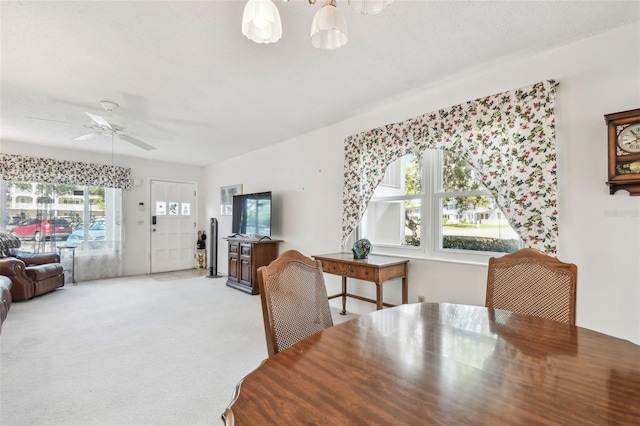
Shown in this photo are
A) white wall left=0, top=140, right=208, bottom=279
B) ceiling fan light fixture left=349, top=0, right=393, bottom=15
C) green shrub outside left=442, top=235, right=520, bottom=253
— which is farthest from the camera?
white wall left=0, top=140, right=208, bottom=279

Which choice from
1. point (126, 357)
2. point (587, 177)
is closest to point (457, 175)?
point (587, 177)

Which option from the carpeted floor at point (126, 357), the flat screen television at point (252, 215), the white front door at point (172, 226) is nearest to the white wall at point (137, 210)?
the white front door at point (172, 226)

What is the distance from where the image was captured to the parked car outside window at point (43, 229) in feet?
16.7

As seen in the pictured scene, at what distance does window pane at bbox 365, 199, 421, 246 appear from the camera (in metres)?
3.26

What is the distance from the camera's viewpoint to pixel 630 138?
1930mm

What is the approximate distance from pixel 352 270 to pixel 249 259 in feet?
7.57

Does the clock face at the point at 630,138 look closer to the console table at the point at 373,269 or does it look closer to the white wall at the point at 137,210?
the console table at the point at 373,269

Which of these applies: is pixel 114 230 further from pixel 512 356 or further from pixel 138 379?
pixel 512 356

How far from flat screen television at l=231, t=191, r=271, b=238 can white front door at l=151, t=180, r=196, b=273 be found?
6.47 ft

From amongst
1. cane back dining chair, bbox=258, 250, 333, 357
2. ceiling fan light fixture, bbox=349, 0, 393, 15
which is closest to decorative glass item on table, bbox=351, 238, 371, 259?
cane back dining chair, bbox=258, 250, 333, 357

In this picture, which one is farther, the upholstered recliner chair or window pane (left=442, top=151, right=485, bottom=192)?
the upholstered recliner chair

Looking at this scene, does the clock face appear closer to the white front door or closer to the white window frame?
the white window frame

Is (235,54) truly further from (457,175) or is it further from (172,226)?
(172,226)

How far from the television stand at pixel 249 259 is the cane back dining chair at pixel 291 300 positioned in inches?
132
